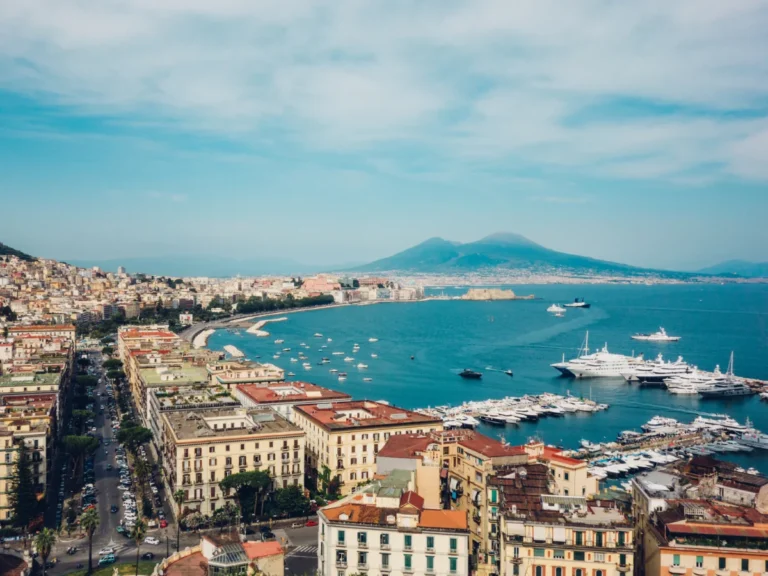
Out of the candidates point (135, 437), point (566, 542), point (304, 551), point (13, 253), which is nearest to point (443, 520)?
point (566, 542)

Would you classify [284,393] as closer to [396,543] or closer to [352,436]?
[352,436]

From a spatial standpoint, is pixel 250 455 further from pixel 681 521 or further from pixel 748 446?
pixel 748 446

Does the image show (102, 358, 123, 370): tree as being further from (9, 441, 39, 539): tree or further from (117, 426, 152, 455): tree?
(9, 441, 39, 539): tree

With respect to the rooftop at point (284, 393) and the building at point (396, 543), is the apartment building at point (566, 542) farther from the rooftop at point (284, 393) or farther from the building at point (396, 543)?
the rooftop at point (284, 393)

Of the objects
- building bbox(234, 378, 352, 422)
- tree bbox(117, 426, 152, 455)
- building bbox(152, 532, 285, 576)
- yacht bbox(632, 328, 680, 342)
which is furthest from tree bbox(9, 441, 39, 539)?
yacht bbox(632, 328, 680, 342)

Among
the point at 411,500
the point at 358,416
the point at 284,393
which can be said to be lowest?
the point at 284,393

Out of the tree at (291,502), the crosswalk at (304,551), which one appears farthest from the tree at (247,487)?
the crosswalk at (304,551)
